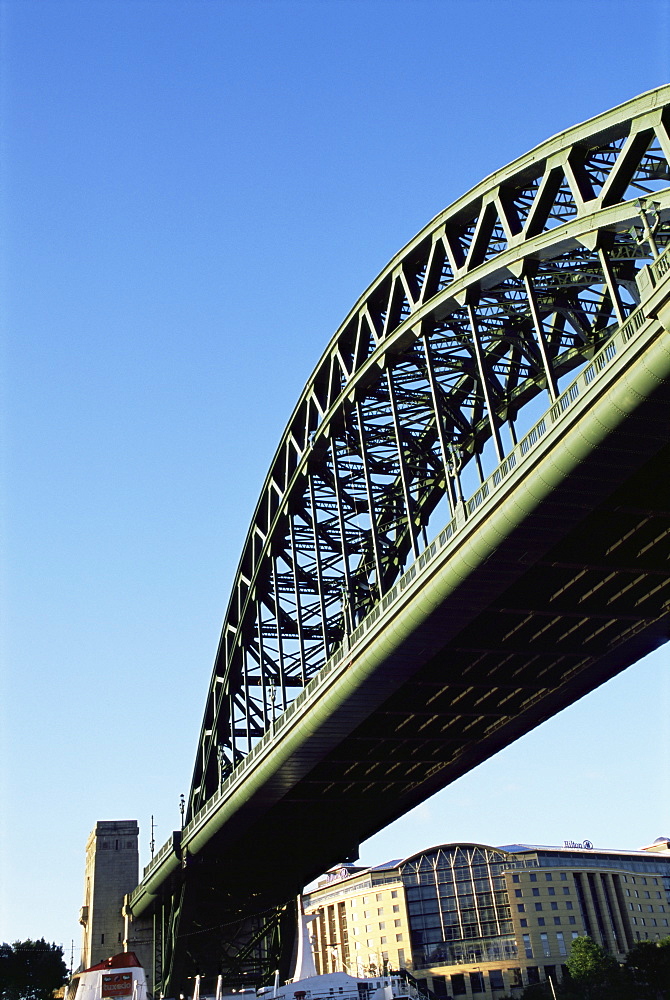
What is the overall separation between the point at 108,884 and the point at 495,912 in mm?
59699

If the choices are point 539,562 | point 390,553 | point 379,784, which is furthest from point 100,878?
point 539,562

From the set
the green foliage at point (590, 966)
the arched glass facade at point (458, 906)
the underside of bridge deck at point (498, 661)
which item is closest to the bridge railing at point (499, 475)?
the underside of bridge deck at point (498, 661)

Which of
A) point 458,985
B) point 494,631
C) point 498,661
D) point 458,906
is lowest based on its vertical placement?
point 458,985

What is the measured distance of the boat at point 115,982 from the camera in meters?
63.3

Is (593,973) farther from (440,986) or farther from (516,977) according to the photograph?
(440,986)

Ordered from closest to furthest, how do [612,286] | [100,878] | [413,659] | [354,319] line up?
[612,286], [413,659], [354,319], [100,878]

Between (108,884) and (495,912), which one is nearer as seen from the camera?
(108,884)

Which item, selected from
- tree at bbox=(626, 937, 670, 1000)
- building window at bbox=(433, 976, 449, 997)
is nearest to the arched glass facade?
building window at bbox=(433, 976, 449, 997)

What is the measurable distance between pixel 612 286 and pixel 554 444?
554 cm

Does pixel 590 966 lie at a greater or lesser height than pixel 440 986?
lesser

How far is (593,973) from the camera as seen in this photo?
367ft

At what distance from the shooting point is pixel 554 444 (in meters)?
31.9

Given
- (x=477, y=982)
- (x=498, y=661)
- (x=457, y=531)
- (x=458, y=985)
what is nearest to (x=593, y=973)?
(x=477, y=982)

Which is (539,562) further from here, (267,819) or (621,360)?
(267,819)
